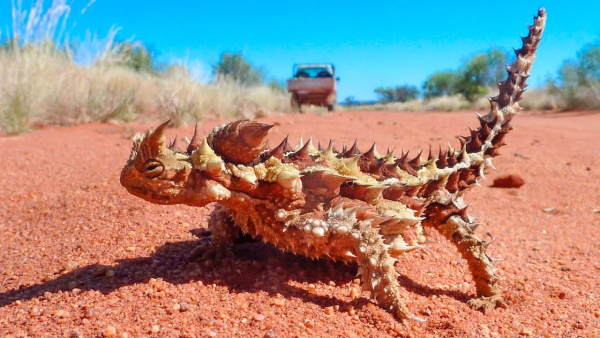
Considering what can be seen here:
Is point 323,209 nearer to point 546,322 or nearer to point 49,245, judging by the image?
point 546,322

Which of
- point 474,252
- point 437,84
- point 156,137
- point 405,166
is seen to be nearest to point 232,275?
point 156,137

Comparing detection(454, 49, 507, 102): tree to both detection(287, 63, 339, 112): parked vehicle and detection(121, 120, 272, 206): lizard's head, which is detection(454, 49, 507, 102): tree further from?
detection(121, 120, 272, 206): lizard's head

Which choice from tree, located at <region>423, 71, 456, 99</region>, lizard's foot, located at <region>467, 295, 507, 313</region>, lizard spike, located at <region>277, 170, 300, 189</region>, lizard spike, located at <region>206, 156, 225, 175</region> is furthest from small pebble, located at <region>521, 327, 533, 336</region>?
tree, located at <region>423, 71, 456, 99</region>

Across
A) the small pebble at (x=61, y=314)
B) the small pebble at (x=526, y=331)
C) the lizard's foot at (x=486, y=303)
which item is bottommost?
the small pebble at (x=526, y=331)

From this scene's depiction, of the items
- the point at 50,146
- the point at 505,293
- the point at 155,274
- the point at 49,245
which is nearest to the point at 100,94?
the point at 50,146

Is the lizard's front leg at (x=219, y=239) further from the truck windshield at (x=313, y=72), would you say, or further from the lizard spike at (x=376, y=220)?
the truck windshield at (x=313, y=72)

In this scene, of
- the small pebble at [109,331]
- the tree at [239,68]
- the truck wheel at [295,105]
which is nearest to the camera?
the small pebble at [109,331]

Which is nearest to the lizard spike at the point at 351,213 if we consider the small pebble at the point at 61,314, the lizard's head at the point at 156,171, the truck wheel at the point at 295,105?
the lizard's head at the point at 156,171

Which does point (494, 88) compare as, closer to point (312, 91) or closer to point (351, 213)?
point (312, 91)
